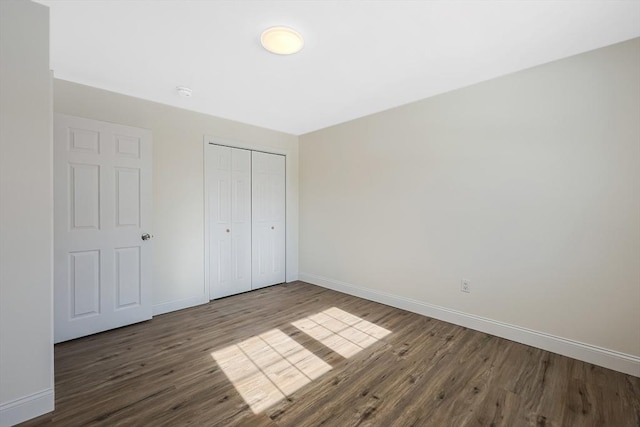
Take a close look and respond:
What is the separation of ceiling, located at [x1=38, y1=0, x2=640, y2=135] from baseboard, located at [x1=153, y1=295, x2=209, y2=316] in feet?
7.92

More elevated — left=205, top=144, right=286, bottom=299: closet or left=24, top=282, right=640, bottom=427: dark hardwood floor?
left=205, top=144, right=286, bottom=299: closet

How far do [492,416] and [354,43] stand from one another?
8.81 ft

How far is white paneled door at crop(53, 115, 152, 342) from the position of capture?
255 cm

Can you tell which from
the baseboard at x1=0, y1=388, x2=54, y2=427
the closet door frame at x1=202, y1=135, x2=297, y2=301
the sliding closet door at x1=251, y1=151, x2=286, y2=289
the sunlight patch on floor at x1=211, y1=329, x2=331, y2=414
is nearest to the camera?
the baseboard at x1=0, y1=388, x2=54, y2=427

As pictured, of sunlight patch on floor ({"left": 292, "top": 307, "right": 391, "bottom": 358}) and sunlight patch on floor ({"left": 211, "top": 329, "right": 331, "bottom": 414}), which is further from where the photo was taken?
sunlight patch on floor ({"left": 292, "top": 307, "right": 391, "bottom": 358})

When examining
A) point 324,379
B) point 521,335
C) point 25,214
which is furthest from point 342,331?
point 25,214

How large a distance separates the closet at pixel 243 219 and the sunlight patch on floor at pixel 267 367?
1.47 meters

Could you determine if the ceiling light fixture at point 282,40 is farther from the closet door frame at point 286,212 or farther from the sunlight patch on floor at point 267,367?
the sunlight patch on floor at point 267,367

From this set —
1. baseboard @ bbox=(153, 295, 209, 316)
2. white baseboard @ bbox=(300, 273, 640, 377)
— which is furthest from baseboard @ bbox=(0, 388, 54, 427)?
white baseboard @ bbox=(300, 273, 640, 377)

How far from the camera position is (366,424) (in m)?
1.61

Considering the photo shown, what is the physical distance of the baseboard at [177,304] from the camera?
128 inches

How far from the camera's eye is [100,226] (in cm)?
276

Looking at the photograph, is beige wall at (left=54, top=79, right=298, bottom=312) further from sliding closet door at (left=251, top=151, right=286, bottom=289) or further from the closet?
sliding closet door at (left=251, top=151, right=286, bottom=289)

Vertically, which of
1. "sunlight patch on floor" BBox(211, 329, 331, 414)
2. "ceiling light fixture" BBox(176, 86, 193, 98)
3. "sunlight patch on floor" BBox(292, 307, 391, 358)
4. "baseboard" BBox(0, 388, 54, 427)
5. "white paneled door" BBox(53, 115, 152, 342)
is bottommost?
"sunlight patch on floor" BBox(211, 329, 331, 414)
